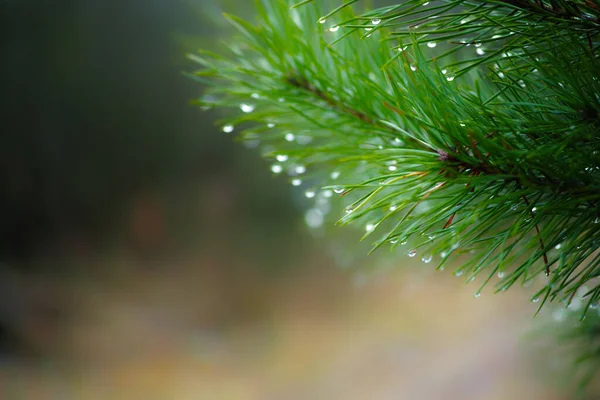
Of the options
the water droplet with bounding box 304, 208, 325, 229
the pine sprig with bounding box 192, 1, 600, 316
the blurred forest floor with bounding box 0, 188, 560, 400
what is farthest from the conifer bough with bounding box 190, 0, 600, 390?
the blurred forest floor with bounding box 0, 188, 560, 400

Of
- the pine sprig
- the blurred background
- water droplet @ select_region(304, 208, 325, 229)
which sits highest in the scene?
the blurred background

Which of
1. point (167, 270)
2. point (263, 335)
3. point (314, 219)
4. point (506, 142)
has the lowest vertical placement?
point (506, 142)

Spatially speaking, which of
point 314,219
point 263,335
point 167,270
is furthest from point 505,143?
point 167,270

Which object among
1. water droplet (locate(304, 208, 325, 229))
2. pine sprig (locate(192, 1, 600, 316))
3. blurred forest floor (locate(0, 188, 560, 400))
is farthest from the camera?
blurred forest floor (locate(0, 188, 560, 400))

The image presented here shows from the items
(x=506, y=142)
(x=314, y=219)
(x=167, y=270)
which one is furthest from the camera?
(x=167, y=270)

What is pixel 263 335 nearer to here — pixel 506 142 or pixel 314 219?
pixel 314 219

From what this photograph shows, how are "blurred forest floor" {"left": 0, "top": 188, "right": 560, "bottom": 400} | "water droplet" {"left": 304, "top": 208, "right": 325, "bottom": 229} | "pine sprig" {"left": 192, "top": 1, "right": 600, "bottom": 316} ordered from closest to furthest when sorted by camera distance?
"pine sprig" {"left": 192, "top": 1, "right": 600, "bottom": 316} < "water droplet" {"left": 304, "top": 208, "right": 325, "bottom": 229} < "blurred forest floor" {"left": 0, "top": 188, "right": 560, "bottom": 400}

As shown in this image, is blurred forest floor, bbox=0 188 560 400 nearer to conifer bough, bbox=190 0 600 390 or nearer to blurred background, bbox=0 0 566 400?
blurred background, bbox=0 0 566 400

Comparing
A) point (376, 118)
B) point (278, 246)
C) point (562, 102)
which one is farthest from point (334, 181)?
point (278, 246)

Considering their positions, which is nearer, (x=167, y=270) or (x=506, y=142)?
(x=506, y=142)
